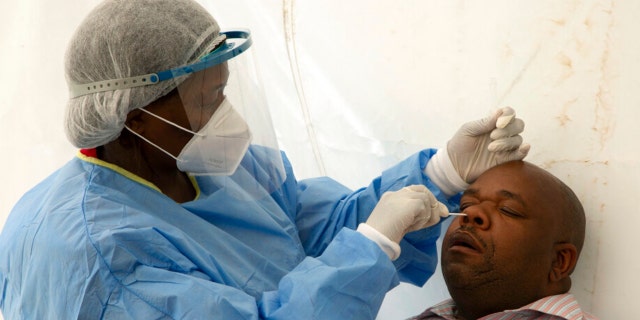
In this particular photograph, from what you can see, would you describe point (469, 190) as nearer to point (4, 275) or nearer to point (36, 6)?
point (4, 275)

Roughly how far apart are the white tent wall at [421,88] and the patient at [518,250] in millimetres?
111

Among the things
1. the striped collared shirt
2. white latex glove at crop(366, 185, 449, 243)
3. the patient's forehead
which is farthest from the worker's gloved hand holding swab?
the striped collared shirt

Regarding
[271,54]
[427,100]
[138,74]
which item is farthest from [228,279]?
[271,54]

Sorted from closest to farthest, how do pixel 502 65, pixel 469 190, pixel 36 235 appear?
pixel 36 235 → pixel 469 190 → pixel 502 65

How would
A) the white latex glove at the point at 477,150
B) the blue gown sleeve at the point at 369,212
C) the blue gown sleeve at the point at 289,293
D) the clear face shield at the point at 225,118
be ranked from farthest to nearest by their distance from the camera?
the blue gown sleeve at the point at 369,212, the white latex glove at the point at 477,150, the clear face shield at the point at 225,118, the blue gown sleeve at the point at 289,293

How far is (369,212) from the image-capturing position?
1908 millimetres

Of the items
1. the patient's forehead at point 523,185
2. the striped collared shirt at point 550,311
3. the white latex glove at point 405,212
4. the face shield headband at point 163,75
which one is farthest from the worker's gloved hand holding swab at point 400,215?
the face shield headband at point 163,75

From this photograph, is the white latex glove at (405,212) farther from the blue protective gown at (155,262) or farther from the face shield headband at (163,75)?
the face shield headband at (163,75)

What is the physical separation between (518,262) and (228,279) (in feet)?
2.05

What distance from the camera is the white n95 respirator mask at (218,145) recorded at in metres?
1.59

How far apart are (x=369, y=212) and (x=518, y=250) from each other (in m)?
0.45

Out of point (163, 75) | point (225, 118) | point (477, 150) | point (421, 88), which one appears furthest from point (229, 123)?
point (421, 88)

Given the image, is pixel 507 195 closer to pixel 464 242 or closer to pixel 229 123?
pixel 464 242

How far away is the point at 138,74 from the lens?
4.99 feet
